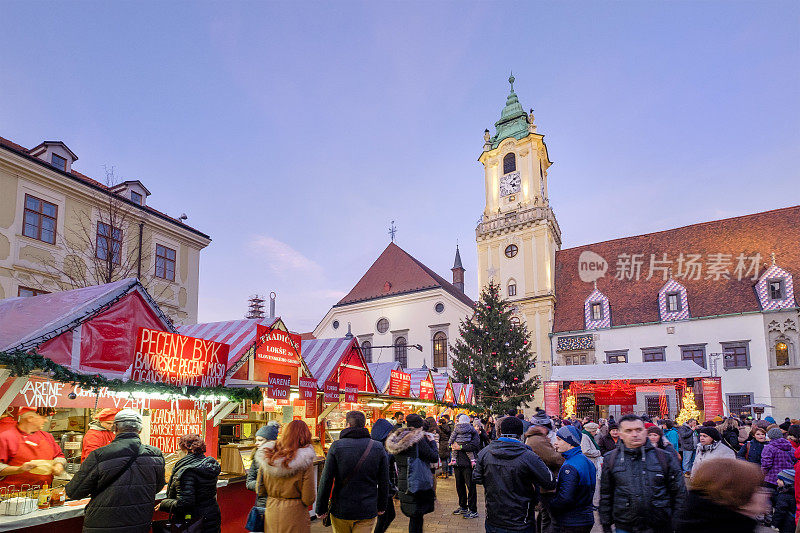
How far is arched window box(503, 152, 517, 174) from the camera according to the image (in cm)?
4325

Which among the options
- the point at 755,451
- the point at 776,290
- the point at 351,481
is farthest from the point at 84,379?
the point at 776,290

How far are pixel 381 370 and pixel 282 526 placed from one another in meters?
12.6

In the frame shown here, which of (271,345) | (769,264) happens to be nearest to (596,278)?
(769,264)

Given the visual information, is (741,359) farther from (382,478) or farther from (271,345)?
(382,478)

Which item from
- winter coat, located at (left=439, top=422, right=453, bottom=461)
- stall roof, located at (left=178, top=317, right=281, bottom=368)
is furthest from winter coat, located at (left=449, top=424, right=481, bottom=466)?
stall roof, located at (left=178, top=317, right=281, bottom=368)

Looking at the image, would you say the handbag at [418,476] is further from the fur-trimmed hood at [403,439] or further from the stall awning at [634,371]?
the stall awning at [634,371]

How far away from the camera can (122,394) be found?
23.3 feet

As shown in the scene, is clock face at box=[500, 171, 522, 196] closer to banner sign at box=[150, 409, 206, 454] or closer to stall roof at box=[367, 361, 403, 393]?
stall roof at box=[367, 361, 403, 393]

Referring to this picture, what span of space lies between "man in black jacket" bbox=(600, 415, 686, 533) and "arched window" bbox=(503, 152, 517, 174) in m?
40.5

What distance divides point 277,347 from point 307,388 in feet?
3.28

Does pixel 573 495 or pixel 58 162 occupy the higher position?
pixel 58 162

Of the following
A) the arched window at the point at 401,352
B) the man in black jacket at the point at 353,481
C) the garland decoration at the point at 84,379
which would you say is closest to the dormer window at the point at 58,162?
the garland decoration at the point at 84,379

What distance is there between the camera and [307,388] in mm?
10430

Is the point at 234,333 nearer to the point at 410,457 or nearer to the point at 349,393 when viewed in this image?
the point at 349,393
